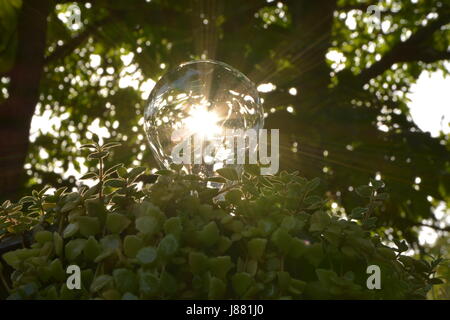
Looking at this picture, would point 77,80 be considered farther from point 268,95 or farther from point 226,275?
point 226,275

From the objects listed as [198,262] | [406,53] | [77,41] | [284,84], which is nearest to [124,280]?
[198,262]

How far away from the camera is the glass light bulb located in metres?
2.11

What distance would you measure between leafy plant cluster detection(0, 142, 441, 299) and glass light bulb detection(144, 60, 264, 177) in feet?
2.40

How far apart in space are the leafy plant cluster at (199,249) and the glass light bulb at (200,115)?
2.40 feet

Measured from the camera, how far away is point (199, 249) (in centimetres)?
115

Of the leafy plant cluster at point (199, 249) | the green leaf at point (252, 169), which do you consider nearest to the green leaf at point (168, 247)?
the leafy plant cluster at point (199, 249)

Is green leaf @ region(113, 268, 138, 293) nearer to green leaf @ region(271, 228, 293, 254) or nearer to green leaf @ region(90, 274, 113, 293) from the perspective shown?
green leaf @ region(90, 274, 113, 293)

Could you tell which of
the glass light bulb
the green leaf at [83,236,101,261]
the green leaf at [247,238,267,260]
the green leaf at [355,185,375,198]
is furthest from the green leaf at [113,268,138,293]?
the glass light bulb

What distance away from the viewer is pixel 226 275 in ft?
3.78

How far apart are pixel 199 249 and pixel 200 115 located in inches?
44.4

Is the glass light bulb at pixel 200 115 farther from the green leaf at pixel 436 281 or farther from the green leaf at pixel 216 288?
the green leaf at pixel 216 288

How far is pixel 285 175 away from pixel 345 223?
0.68 feet

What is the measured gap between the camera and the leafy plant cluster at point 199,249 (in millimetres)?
1079

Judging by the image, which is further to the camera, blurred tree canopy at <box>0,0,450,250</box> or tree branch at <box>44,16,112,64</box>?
tree branch at <box>44,16,112,64</box>
